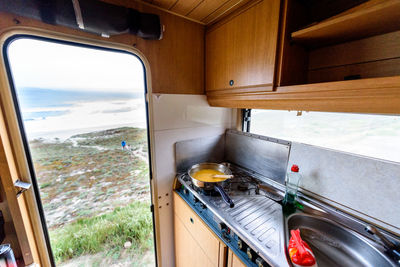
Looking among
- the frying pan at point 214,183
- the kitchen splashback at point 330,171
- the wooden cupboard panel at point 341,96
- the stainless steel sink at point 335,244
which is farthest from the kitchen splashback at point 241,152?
the wooden cupboard panel at point 341,96

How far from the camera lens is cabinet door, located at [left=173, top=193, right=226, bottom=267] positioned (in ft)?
3.27

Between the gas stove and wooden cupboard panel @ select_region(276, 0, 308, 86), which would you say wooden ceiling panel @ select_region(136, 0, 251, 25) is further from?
the gas stove

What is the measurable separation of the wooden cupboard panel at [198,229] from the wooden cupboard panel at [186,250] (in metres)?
0.04

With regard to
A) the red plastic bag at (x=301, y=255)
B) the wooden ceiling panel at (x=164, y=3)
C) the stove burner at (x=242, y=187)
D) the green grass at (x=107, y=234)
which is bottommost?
the green grass at (x=107, y=234)

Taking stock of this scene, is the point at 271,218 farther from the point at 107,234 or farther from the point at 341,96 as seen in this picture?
the point at 107,234

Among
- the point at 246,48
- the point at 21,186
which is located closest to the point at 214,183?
the point at 246,48

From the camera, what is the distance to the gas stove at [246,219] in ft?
2.55

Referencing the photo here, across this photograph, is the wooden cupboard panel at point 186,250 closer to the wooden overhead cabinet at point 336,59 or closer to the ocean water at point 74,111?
the ocean water at point 74,111

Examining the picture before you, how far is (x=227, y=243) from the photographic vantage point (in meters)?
0.92

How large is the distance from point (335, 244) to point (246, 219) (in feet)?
1.78

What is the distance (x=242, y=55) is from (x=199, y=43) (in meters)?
0.56

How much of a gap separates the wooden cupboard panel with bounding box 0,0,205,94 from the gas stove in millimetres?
895

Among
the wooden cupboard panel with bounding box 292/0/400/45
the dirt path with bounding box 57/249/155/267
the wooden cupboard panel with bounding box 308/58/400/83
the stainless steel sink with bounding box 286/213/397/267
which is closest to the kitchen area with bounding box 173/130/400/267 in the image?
the stainless steel sink with bounding box 286/213/397/267

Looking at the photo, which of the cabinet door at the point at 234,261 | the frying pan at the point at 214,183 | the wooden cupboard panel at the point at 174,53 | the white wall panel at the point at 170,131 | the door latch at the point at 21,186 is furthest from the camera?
the white wall panel at the point at 170,131
